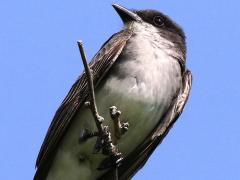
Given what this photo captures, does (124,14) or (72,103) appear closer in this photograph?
(72,103)

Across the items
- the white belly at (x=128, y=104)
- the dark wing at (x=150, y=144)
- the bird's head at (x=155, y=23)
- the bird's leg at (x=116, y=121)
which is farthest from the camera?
the bird's head at (x=155, y=23)

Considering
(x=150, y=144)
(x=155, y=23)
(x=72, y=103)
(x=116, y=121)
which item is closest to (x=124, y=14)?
(x=155, y=23)

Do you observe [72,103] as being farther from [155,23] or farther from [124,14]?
[155,23]

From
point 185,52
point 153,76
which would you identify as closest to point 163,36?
point 185,52

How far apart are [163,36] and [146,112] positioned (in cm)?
146

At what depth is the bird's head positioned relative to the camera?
941 centimetres

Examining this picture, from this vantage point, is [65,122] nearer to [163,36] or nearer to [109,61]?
[109,61]

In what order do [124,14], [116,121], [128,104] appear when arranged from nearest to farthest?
1. [116,121]
2. [128,104]
3. [124,14]

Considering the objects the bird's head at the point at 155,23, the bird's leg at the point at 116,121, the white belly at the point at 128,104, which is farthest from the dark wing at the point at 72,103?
the bird's leg at the point at 116,121

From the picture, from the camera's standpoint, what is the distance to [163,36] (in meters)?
9.34

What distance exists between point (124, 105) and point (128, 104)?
0.17 feet

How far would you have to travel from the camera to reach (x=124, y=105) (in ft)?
26.9

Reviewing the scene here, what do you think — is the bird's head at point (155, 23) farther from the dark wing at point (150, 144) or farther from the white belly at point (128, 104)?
the dark wing at point (150, 144)

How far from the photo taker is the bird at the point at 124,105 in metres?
8.31
